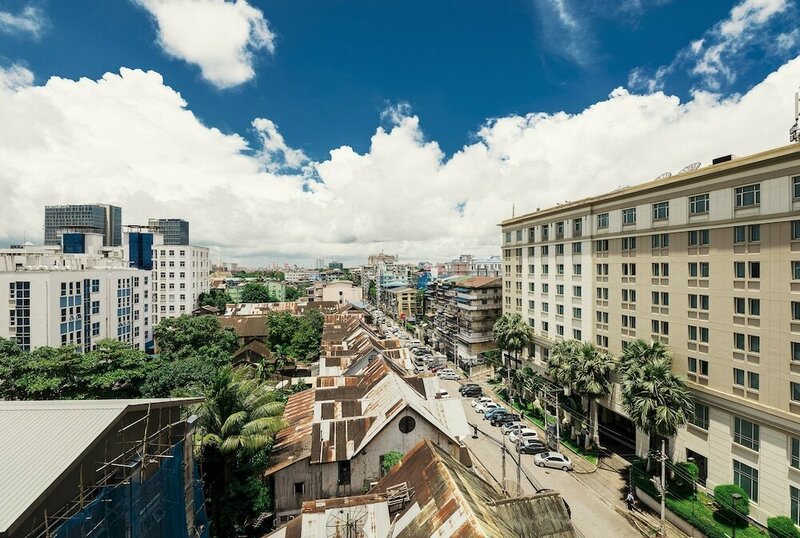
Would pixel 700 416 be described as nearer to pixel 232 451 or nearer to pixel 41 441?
pixel 232 451

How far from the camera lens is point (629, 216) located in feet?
124

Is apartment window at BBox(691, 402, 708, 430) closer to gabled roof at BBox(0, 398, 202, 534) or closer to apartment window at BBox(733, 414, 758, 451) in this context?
apartment window at BBox(733, 414, 758, 451)

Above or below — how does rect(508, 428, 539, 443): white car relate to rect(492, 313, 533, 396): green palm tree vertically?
below

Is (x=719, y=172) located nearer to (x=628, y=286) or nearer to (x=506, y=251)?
(x=628, y=286)

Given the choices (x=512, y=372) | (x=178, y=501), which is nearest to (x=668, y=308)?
(x=512, y=372)

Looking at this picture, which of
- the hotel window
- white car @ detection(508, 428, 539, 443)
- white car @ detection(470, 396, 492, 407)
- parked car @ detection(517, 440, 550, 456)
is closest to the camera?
the hotel window

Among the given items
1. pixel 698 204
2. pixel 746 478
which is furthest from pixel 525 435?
pixel 698 204

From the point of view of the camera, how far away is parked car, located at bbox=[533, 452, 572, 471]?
1393 inches

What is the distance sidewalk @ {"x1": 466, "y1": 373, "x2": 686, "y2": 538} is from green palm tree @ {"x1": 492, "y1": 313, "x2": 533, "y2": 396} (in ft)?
51.1

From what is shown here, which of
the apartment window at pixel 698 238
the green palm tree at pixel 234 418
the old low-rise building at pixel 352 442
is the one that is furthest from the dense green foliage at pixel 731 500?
the green palm tree at pixel 234 418

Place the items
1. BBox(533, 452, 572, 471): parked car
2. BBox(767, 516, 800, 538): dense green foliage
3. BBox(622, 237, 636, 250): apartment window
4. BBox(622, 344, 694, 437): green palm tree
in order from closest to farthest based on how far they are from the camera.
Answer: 1. BBox(767, 516, 800, 538): dense green foliage
2. BBox(622, 344, 694, 437): green palm tree
3. BBox(533, 452, 572, 471): parked car
4. BBox(622, 237, 636, 250): apartment window

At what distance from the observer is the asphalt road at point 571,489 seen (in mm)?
27594

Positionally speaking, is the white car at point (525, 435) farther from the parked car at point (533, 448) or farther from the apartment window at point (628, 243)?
the apartment window at point (628, 243)

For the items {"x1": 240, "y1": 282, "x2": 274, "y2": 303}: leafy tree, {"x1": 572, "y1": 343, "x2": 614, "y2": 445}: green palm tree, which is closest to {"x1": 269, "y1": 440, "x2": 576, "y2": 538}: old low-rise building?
{"x1": 572, "y1": 343, "x2": 614, "y2": 445}: green palm tree
